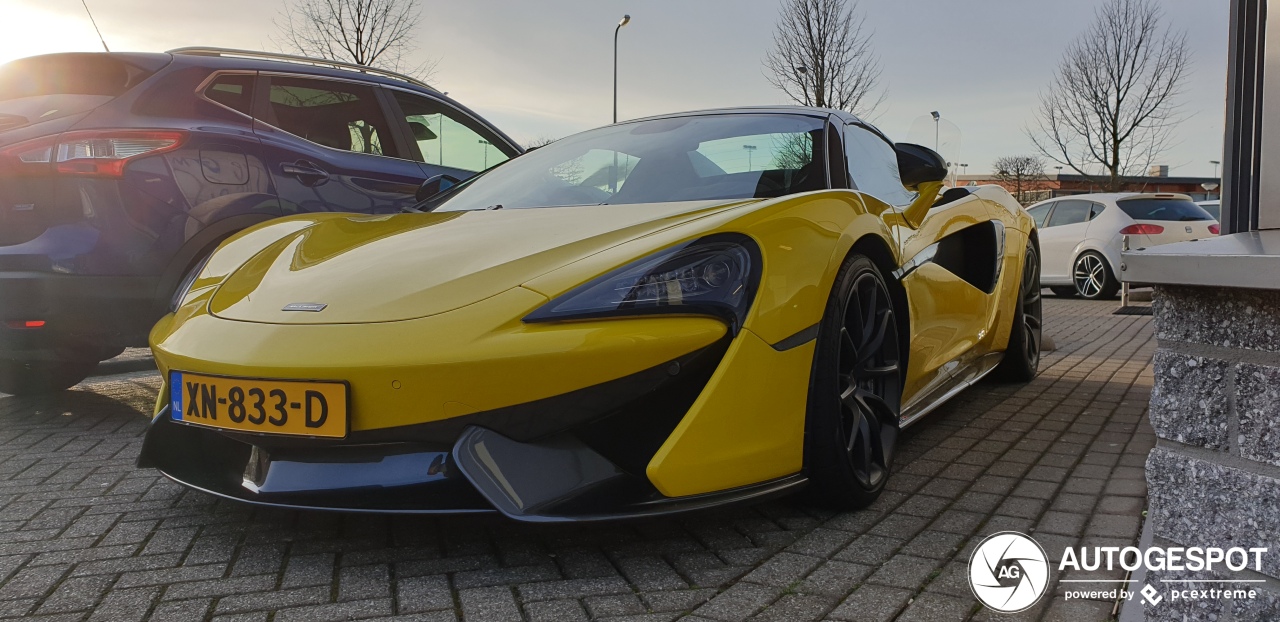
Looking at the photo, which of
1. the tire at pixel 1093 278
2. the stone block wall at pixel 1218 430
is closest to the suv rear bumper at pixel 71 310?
the stone block wall at pixel 1218 430

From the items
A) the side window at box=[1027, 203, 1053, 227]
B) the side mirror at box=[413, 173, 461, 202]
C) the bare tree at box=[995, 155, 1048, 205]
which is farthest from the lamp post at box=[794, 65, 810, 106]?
the bare tree at box=[995, 155, 1048, 205]

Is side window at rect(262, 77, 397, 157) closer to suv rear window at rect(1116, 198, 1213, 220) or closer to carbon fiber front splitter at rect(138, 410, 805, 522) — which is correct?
carbon fiber front splitter at rect(138, 410, 805, 522)

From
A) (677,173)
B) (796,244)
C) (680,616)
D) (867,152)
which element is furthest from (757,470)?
(867,152)

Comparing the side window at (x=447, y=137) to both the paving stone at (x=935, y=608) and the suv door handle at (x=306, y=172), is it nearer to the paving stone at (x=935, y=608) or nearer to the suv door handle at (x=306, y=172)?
the suv door handle at (x=306, y=172)

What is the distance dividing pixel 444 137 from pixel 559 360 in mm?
3592

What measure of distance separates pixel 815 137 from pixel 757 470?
1.40 meters

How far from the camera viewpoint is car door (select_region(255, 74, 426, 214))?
4.27 meters

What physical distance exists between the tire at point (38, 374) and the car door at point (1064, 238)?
1063 centimetres

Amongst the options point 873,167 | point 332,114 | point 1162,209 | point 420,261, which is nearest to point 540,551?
point 420,261

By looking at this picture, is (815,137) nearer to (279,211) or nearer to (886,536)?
(886,536)

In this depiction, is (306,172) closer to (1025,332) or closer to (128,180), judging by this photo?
(128,180)

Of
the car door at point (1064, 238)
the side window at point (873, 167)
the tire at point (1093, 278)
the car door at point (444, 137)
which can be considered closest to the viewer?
the side window at point (873, 167)

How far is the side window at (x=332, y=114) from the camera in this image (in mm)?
4457

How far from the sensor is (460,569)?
220 cm
